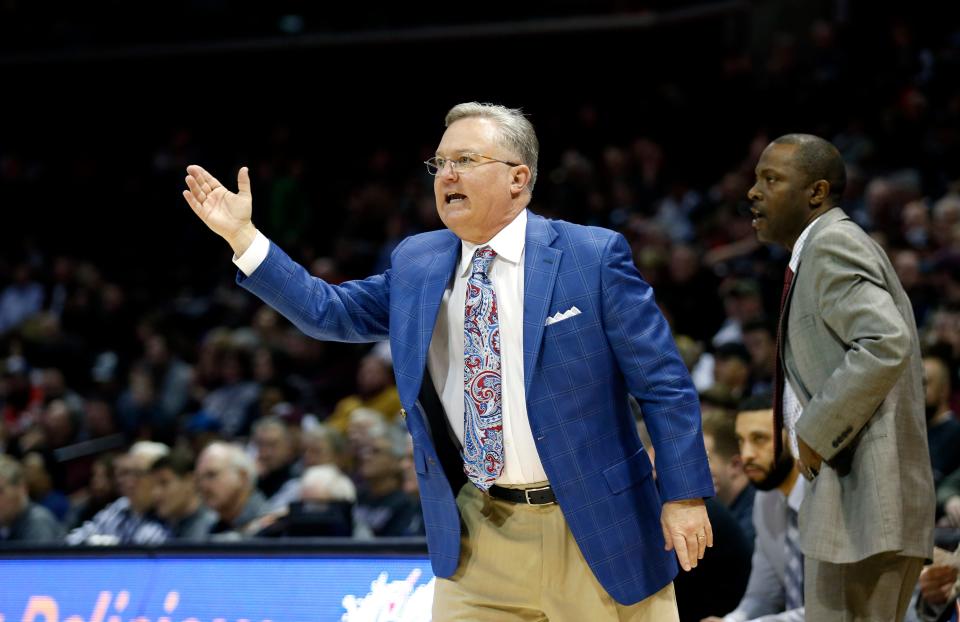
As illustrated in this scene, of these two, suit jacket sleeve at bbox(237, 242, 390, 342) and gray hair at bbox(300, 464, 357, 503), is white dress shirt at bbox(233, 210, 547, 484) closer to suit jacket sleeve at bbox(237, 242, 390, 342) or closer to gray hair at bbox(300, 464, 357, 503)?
suit jacket sleeve at bbox(237, 242, 390, 342)

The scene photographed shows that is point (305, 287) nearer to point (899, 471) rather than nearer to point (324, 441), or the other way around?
point (899, 471)

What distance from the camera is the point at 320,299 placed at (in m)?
3.25

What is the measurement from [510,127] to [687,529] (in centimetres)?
108

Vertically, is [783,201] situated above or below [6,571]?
above

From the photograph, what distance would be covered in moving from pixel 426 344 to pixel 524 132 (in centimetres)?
60

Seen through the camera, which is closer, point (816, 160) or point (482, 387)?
point (482, 387)

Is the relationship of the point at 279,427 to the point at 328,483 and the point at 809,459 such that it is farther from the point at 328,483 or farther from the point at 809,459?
the point at 809,459

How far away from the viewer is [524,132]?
329 centimetres

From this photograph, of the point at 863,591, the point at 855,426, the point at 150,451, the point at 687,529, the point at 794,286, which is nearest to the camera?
the point at 687,529

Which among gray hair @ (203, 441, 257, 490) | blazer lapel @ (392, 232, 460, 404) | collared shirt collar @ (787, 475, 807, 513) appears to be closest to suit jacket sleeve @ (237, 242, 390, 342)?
blazer lapel @ (392, 232, 460, 404)

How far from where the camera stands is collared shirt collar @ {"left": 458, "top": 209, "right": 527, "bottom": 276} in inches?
127

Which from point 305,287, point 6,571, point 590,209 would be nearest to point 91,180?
point 590,209

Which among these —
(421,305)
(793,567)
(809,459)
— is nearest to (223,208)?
(421,305)

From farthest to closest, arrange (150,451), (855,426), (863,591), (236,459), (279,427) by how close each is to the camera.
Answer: (279,427), (150,451), (236,459), (863,591), (855,426)
